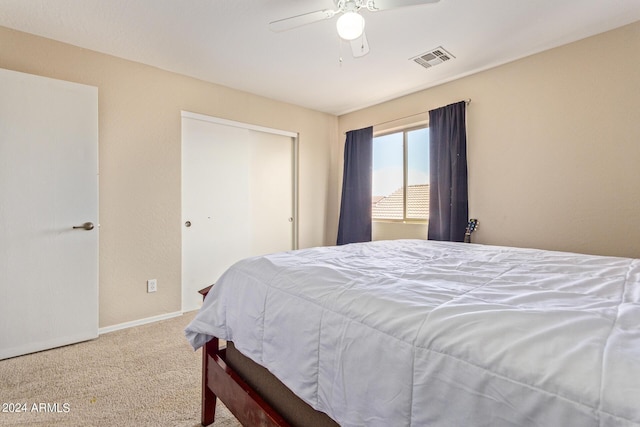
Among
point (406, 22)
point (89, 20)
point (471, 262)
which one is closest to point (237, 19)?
point (89, 20)

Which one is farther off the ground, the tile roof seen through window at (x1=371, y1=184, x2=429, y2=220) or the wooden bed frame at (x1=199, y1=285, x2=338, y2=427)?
the tile roof seen through window at (x1=371, y1=184, x2=429, y2=220)

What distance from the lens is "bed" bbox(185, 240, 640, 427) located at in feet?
1.66

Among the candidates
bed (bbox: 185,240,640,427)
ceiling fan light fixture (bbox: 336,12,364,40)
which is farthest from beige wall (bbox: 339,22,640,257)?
ceiling fan light fixture (bbox: 336,12,364,40)

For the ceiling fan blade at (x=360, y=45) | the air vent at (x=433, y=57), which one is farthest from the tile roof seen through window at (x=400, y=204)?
the ceiling fan blade at (x=360, y=45)

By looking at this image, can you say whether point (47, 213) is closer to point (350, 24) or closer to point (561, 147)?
point (350, 24)

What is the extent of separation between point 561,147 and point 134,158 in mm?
3727

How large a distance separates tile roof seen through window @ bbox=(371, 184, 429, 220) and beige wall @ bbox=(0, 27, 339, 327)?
7.12 feet

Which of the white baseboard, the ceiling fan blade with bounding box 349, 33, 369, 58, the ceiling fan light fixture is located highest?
the ceiling fan blade with bounding box 349, 33, 369, 58

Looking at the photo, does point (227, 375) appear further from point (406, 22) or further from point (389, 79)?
point (389, 79)

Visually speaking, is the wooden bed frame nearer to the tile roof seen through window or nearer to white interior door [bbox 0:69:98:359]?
white interior door [bbox 0:69:98:359]

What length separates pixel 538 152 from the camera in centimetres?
258

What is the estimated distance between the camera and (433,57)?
107 inches

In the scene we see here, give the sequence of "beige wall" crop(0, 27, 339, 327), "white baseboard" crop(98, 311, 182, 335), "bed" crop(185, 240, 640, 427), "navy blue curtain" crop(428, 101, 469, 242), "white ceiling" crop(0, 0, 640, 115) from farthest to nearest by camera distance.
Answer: "navy blue curtain" crop(428, 101, 469, 242) < "white baseboard" crop(98, 311, 182, 335) < "beige wall" crop(0, 27, 339, 327) < "white ceiling" crop(0, 0, 640, 115) < "bed" crop(185, 240, 640, 427)

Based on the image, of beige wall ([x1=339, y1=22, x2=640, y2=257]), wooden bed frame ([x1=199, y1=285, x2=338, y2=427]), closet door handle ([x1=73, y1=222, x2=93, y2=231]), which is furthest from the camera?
closet door handle ([x1=73, y1=222, x2=93, y2=231])
